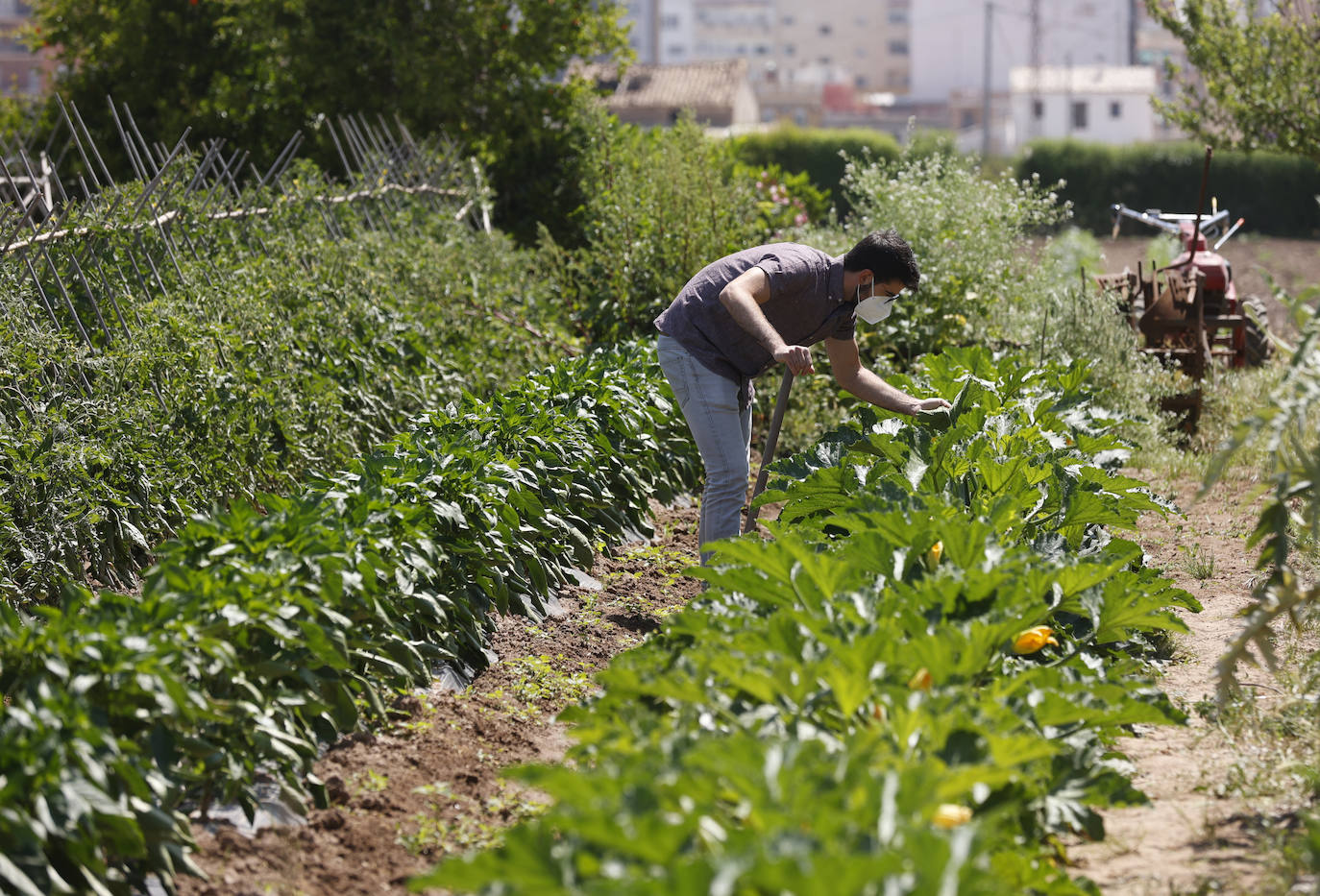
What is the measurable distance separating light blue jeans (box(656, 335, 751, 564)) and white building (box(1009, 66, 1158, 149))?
176 ft

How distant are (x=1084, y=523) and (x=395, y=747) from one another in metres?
2.26

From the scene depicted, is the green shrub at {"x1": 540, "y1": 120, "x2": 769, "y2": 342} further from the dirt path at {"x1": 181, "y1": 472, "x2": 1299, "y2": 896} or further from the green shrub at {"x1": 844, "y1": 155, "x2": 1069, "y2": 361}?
the dirt path at {"x1": 181, "y1": 472, "x2": 1299, "y2": 896}

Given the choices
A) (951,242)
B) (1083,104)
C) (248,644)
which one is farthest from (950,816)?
(1083,104)

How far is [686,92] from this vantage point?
51.2 metres

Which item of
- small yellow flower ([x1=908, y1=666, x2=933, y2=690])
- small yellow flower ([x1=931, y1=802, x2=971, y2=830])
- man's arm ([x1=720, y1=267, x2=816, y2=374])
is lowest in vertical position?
small yellow flower ([x1=908, y1=666, x2=933, y2=690])

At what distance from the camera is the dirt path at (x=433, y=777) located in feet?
9.91

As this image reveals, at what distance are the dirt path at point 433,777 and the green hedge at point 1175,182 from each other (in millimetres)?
26188

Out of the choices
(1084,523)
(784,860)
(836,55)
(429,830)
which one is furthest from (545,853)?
(836,55)

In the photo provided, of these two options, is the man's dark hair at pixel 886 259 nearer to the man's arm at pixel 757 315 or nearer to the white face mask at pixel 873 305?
the white face mask at pixel 873 305

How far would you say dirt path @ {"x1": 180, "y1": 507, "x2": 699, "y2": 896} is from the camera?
3020 millimetres

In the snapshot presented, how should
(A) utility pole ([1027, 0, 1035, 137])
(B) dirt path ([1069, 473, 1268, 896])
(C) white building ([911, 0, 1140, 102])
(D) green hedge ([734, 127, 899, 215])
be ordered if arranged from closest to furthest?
(B) dirt path ([1069, 473, 1268, 896]) < (D) green hedge ([734, 127, 899, 215]) < (A) utility pole ([1027, 0, 1035, 137]) < (C) white building ([911, 0, 1140, 102])

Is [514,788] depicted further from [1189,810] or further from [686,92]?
[686,92]

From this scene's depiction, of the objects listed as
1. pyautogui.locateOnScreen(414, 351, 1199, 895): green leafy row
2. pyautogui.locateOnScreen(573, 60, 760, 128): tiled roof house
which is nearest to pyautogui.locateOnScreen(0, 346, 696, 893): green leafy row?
pyautogui.locateOnScreen(414, 351, 1199, 895): green leafy row

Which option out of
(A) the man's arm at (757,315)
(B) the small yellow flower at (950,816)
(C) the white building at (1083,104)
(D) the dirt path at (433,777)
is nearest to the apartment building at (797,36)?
(C) the white building at (1083,104)
